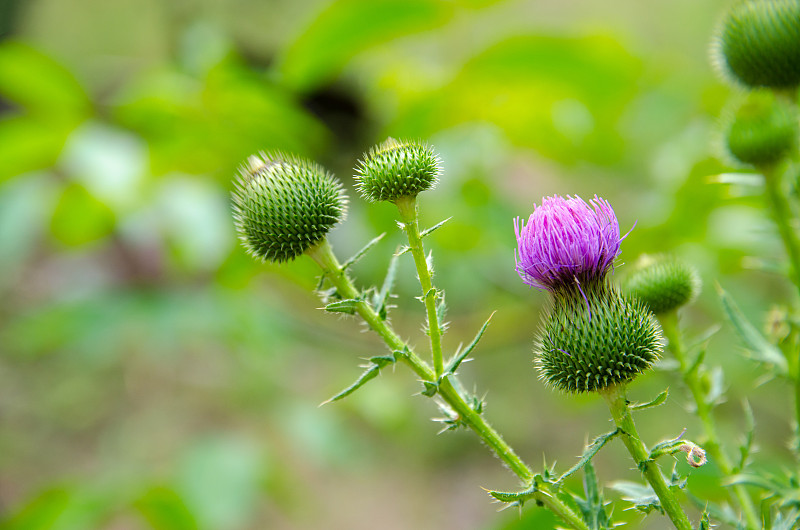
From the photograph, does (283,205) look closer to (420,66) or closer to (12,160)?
(12,160)

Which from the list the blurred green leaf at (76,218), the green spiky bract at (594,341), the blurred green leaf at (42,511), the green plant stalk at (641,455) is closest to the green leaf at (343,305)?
the green spiky bract at (594,341)

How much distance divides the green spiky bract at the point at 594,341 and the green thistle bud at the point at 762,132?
35.4 inches

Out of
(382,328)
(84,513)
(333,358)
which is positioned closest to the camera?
(382,328)

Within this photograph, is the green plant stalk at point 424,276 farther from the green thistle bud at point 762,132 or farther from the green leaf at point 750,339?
the green thistle bud at point 762,132

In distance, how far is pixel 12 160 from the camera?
132 inches

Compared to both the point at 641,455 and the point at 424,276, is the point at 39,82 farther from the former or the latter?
the point at 641,455

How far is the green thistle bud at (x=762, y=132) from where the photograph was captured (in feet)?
6.54

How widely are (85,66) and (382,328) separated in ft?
32.3

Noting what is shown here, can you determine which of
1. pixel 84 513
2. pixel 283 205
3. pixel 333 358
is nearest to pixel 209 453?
pixel 84 513

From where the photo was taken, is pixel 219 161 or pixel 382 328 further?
pixel 219 161

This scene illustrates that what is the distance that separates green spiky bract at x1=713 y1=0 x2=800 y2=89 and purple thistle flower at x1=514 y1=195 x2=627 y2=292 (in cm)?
100

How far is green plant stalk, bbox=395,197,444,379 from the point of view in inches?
50.6

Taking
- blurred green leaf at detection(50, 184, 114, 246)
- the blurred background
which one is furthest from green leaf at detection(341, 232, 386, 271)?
blurred green leaf at detection(50, 184, 114, 246)

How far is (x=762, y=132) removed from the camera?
203 centimetres
